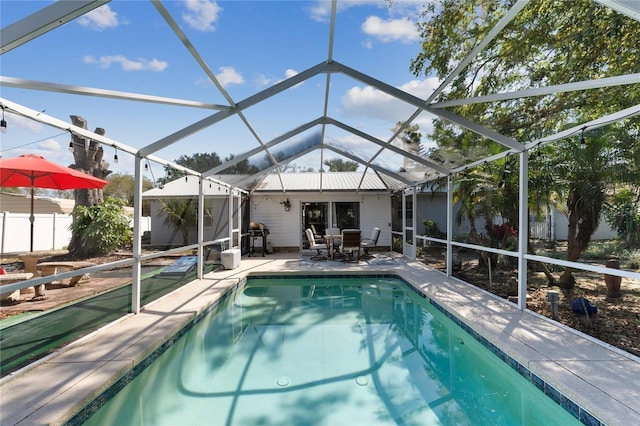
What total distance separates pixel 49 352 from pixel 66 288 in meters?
3.53

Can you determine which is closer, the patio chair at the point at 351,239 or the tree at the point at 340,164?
the patio chair at the point at 351,239

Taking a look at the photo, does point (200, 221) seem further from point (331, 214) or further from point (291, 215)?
point (331, 214)

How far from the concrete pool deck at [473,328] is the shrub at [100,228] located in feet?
19.2

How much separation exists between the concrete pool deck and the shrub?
5860 mm

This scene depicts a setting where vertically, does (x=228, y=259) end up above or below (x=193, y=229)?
below

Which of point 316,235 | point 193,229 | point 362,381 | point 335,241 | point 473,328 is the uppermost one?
point 193,229

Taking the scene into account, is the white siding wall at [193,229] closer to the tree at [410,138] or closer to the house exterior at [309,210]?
the house exterior at [309,210]

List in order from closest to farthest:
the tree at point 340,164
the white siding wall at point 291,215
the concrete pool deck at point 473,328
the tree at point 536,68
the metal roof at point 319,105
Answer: the metal roof at point 319,105
the concrete pool deck at point 473,328
the tree at point 536,68
the tree at point 340,164
the white siding wall at point 291,215

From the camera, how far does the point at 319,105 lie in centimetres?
645

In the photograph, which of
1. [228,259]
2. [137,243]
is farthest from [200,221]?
[137,243]

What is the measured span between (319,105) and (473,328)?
4746 millimetres

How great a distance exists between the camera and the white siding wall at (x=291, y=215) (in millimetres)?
13648

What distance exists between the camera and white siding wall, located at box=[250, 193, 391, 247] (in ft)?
44.8

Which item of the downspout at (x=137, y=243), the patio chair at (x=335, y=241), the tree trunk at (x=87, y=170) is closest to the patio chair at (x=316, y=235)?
the patio chair at (x=335, y=241)
